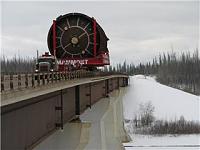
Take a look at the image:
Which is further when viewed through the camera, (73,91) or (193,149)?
(193,149)

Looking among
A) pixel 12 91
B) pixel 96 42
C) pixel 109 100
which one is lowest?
pixel 109 100

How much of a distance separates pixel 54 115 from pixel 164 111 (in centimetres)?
4127

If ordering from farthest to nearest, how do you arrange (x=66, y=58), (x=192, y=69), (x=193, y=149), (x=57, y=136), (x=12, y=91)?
1. (x=192, y=69)
2. (x=193, y=149)
3. (x=66, y=58)
4. (x=57, y=136)
5. (x=12, y=91)

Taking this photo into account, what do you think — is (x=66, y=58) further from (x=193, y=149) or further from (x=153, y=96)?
(x=153, y=96)

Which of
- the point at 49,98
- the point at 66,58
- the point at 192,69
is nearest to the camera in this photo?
the point at 49,98

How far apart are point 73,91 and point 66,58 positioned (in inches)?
515

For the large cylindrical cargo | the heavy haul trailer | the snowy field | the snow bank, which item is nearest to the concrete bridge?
the heavy haul trailer

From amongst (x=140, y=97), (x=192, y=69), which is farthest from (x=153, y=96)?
Answer: (x=192, y=69)

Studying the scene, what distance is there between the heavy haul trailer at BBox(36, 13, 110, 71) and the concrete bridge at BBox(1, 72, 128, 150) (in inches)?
153

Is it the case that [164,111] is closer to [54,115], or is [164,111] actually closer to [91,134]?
[91,134]

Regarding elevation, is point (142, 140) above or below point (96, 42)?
below

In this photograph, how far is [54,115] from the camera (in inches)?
689

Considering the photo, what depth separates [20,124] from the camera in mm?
12188

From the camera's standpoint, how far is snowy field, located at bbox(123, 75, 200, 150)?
4088 centimetres
